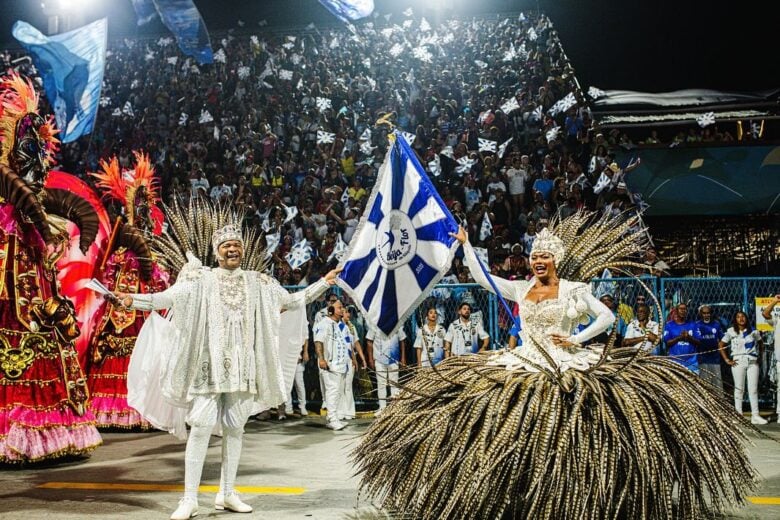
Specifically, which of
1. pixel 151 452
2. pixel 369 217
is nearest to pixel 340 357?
pixel 151 452

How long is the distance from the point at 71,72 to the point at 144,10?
6.41 metres

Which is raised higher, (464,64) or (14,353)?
(464,64)

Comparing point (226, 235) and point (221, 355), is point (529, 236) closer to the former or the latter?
point (226, 235)

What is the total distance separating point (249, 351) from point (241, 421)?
0.46m

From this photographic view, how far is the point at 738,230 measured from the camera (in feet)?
44.2

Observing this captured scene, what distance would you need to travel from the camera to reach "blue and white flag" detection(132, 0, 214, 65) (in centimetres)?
1841

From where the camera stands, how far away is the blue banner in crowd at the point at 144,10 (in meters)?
19.2

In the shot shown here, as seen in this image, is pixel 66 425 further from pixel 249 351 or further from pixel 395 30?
pixel 395 30

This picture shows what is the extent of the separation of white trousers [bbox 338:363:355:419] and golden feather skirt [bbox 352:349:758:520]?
5.73 m

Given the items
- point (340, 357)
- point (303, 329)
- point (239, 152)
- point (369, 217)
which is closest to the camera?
point (369, 217)

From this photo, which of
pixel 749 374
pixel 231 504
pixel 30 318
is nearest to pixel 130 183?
pixel 30 318

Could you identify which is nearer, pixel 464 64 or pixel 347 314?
pixel 347 314

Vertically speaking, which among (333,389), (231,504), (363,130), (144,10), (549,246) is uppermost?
(144,10)

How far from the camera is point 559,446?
4203mm
